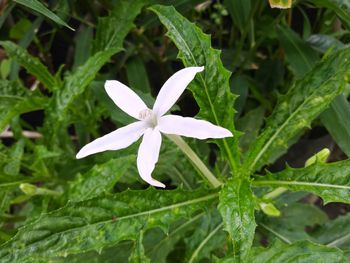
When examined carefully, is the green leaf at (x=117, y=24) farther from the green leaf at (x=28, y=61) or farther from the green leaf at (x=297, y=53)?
the green leaf at (x=297, y=53)

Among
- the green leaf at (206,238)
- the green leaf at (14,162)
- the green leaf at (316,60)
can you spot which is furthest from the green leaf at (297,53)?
the green leaf at (14,162)

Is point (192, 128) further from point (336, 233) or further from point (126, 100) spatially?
point (336, 233)

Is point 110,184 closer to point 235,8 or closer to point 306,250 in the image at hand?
point 306,250

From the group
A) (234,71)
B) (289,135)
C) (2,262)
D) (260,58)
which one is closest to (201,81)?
(289,135)

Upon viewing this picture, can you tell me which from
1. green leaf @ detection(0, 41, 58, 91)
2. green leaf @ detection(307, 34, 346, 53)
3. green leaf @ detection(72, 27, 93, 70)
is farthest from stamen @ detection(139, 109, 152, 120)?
green leaf @ detection(72, 27, 93, 70)

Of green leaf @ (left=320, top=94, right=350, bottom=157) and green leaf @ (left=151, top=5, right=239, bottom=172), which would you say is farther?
green leaf @ (left=320, top=94, right=350, bottom=157)

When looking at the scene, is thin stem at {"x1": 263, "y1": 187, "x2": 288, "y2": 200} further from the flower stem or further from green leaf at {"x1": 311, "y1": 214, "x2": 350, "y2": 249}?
green leaf at {"x1": 311, "y1": 214, "x2": 350, "y2": 249}

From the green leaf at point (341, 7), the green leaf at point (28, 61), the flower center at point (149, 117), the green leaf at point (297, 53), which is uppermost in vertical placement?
the green leaf at point (341, 7)
